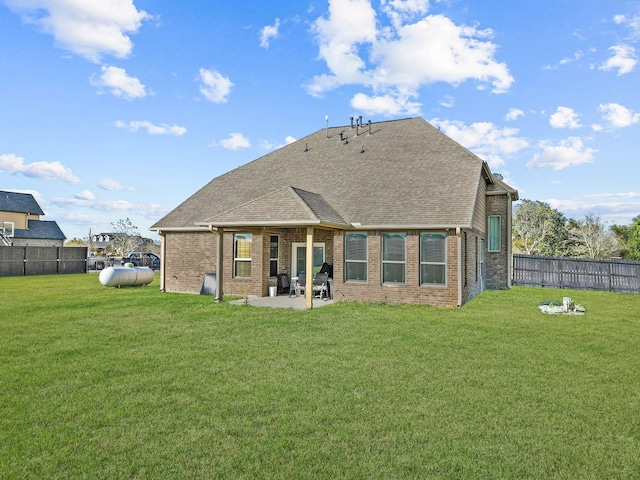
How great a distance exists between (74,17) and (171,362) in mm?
11248

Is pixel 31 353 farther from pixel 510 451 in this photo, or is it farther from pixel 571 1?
pixel 571 1

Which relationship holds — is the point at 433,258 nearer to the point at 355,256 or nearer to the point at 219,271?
the point at 355,256

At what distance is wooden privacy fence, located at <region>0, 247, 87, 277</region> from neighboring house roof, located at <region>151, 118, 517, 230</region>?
1678 centimetres

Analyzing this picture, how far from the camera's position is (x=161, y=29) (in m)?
13.8

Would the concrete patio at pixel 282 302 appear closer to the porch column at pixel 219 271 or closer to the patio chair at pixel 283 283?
the porch column at pixel 219 271

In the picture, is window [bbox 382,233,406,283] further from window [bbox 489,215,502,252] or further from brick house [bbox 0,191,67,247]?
brick house [bbox 0,191,67,247]

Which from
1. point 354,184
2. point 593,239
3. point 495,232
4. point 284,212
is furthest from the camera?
point 593,239

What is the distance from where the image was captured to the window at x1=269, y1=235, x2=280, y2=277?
15203mm

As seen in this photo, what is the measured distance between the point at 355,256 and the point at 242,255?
15.5 ft

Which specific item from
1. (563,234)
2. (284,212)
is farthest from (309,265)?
(563,234)

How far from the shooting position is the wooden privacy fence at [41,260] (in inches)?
1014

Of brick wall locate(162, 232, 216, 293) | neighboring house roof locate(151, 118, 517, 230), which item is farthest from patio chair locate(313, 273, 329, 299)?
brick wall locate(162, 232, 216, 293)

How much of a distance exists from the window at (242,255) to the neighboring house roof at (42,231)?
33507 millimetres

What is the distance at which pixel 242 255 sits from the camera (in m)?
15.3
